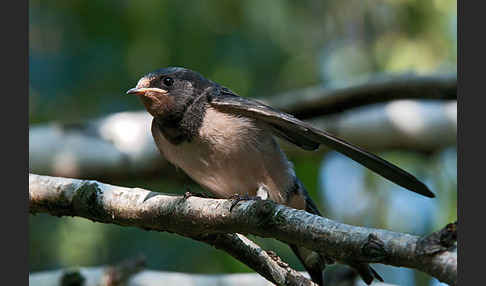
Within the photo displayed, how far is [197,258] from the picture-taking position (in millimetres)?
4617

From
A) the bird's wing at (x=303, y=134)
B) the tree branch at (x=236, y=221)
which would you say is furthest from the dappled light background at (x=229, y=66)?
the tree branch at (x=236, y=221)

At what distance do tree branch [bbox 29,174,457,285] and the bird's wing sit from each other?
1.80 feet

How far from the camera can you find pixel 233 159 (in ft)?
9.02

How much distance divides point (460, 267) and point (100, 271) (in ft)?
7.02

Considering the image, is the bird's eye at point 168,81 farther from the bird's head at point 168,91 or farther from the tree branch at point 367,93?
the tree branch at point 367,93

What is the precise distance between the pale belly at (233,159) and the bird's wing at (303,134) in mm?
64

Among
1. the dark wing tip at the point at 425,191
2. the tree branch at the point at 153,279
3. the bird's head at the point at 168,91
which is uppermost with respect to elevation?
the bird's head at the point at 168,91

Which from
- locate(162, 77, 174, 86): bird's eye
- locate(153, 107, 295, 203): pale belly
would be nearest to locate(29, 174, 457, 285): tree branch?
locate(153, 107, 295, 203): pale belly

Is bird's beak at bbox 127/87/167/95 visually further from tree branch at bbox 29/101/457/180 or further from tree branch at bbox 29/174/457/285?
tree branch at bbox 29/101/457/180

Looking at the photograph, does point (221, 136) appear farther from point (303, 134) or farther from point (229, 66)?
point (229, 66)

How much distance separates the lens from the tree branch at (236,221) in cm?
150

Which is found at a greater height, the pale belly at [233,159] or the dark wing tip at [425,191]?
the dark wing tip at [425,191]

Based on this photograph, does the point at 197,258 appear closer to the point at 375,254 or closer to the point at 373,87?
the point at 373,87

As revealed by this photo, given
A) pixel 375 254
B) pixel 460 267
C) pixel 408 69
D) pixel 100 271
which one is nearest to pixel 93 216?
pixel 100 271
